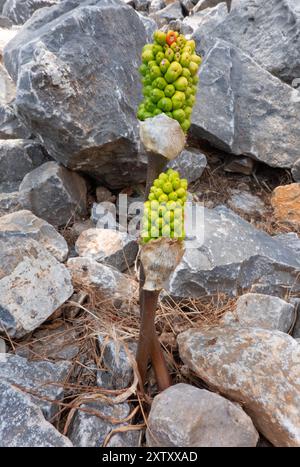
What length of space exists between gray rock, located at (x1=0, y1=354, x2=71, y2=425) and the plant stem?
1.18 feet

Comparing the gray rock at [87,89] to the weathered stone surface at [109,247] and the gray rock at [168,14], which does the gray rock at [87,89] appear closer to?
the weathered stone surface at [109,247]

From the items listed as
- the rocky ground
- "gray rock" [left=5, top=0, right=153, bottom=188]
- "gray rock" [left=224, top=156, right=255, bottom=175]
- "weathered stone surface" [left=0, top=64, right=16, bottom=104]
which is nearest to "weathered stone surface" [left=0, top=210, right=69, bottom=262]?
the rocky ground

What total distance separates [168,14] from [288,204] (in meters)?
4.53

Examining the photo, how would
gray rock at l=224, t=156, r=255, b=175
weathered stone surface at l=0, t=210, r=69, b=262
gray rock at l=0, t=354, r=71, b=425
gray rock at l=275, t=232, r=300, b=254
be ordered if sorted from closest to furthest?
gray rock at l=0, t=354, r=71, b=425, weathered stone surface at l=0, t=210, r=69, b=262, gray rock at l=275, t=232, r=300, b=254, gray rock at l=224, t=156, r=255, b=175

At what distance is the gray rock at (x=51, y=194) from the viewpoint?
3014mm

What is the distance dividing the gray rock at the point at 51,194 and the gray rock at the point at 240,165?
1.37 metres

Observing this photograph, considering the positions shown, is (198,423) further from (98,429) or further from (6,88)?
(6,88)

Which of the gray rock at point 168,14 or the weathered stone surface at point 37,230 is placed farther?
the gray rock at point 168,14

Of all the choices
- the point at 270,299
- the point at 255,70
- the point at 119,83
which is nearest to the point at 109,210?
the point at 119,83

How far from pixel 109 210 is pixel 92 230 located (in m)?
0.32

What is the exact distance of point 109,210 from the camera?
10.5 feet

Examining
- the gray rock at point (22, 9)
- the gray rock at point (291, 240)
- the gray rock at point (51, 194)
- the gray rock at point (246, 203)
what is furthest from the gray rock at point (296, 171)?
the gray rock at point (22, 9)

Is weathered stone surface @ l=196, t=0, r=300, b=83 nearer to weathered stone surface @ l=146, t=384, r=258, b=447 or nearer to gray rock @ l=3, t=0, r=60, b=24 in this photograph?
gray rock @ l=3, t=0, r=60, b=24

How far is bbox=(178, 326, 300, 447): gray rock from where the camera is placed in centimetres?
169
